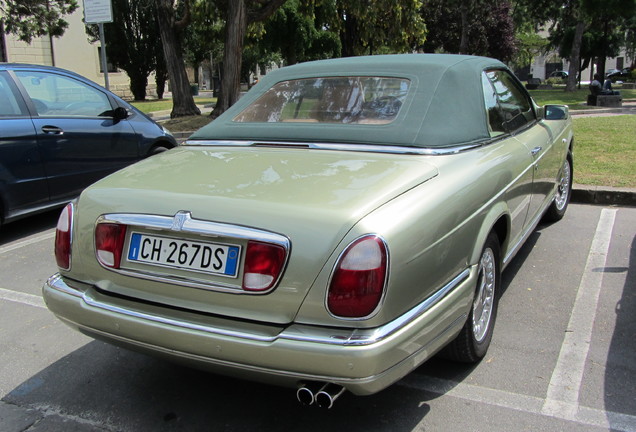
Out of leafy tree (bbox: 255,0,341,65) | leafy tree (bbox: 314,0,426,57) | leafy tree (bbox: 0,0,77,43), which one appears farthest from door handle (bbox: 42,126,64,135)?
leafy tree (bbox: 0,0,77,43)

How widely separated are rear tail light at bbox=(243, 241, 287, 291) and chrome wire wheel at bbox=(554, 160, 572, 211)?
4.19 meters

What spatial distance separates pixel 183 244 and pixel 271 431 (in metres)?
0.97

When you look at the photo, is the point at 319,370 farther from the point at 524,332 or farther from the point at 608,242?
the point at 608,242

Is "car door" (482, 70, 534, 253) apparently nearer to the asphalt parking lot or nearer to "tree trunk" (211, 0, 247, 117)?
the asphalt parking lot

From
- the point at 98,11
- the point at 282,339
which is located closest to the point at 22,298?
the point at 282,339

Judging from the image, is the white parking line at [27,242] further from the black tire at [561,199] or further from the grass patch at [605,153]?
the grass patch at [605,153]

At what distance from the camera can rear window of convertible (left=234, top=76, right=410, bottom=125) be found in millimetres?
3277

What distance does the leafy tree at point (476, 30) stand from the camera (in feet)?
131

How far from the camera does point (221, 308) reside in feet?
7.59

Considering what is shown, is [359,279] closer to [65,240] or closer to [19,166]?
[65,240]

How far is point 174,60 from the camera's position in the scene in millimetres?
14891

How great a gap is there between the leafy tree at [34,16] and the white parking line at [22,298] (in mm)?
24543

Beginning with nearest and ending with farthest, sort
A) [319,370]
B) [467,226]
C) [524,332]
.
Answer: [319,370] < [467,226] < [524,332]

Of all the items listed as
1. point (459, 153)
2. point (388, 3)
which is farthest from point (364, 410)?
point (388, 3)
